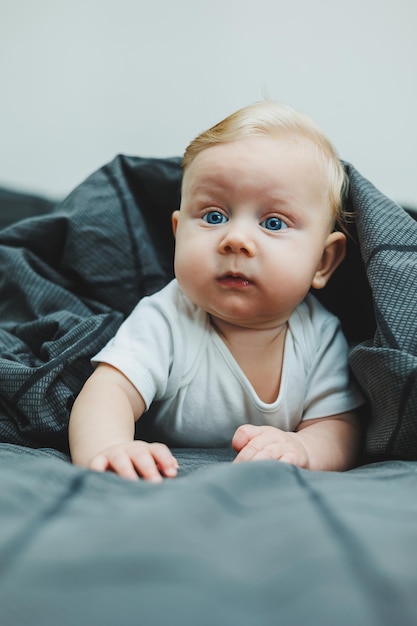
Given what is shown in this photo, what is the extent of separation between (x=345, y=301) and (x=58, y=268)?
0.46 metres

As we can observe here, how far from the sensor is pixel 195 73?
59.7 inches

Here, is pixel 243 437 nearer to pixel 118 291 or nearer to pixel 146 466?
pixel 146 466

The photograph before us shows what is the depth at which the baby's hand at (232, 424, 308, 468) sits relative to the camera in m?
0.69

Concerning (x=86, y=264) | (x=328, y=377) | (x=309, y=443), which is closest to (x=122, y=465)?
(x=309, y=443)

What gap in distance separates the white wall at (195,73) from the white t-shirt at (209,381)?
74cm

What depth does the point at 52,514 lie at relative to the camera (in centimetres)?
46

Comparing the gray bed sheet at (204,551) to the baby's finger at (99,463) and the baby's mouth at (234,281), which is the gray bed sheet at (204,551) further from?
the baby's mouth at (234,281)

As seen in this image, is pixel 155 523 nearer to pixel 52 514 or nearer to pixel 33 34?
pixel 52 514

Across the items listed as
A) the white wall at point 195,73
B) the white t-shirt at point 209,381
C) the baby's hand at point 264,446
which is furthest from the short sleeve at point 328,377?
the white wall at point 195,73

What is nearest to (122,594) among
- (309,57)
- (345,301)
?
(345,301)

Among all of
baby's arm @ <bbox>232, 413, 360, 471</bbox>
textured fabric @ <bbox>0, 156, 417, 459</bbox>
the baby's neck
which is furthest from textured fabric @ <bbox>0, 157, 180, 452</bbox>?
baby's arm @ <bbox>232, 413, 360, 471</bbox>

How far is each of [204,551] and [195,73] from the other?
1.32 m

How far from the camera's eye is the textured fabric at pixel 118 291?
78 cm

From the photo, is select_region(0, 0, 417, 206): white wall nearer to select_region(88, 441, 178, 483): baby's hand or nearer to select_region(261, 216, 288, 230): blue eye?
select_region(261, 216, 288, 230): blue eye
